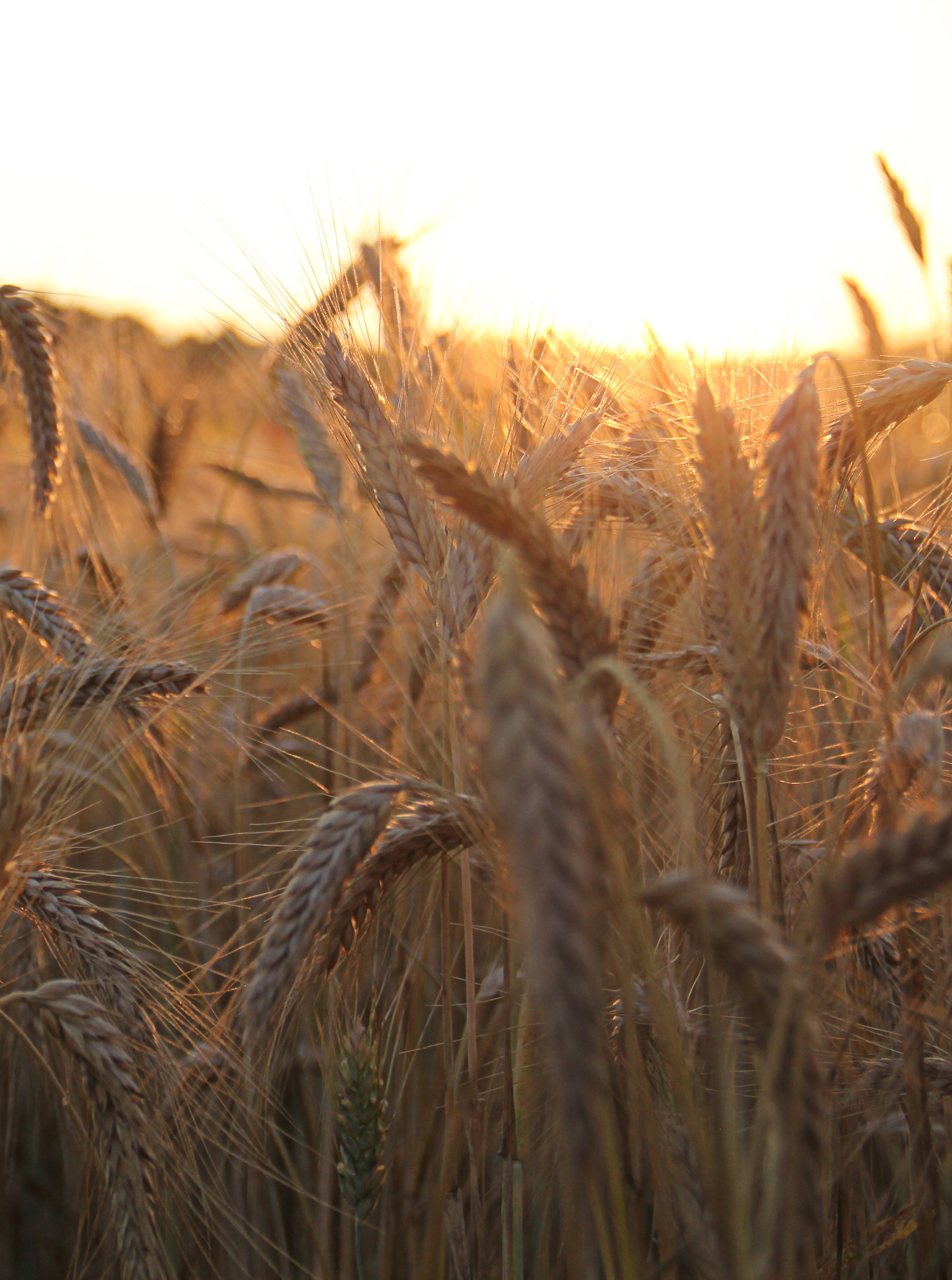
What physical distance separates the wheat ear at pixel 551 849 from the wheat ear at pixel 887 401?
93cm

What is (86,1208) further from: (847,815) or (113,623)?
(847,815)

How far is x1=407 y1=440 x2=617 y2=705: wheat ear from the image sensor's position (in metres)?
0.77

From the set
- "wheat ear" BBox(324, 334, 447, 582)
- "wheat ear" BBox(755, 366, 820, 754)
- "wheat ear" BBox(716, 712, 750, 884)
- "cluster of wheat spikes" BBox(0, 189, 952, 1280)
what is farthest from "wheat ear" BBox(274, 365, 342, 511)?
"wheat ear" BBox(755, 366, 820, 754)

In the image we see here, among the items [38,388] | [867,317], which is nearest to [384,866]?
[38,388]

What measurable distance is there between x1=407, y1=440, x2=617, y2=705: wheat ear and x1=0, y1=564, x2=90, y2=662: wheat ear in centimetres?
110

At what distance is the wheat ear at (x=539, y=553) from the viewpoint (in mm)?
769

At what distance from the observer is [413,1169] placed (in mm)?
1572

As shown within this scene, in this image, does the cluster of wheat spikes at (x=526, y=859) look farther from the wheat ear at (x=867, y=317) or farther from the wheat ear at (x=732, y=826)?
the wheat ear at (x=867, y=317)

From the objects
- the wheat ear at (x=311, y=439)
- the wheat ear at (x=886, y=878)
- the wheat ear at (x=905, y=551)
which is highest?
the wheat ear at (x=311, y=439)

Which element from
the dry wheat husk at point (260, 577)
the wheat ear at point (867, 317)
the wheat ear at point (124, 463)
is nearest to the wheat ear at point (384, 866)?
the dry wheat husk at point (260, 577)

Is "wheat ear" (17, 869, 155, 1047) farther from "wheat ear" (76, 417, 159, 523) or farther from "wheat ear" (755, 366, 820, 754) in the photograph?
"wheat ear" (76, 417, 159, 523)

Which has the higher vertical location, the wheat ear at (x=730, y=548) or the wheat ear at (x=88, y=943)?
the wheat ear at (x=730, y=548)

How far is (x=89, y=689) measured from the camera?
5.13 ft

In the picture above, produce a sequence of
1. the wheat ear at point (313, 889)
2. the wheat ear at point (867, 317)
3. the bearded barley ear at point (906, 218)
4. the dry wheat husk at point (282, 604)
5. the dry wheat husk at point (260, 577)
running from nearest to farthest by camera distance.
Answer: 1. the wheat ear at point (313, 889)
2. the dry wheat husk at point (282, 604)
3. the bearded barley ear at point (906, 218)
4. the dry wheat husk at point (260, 577)
5. the wheat ear at point (867, 317)
